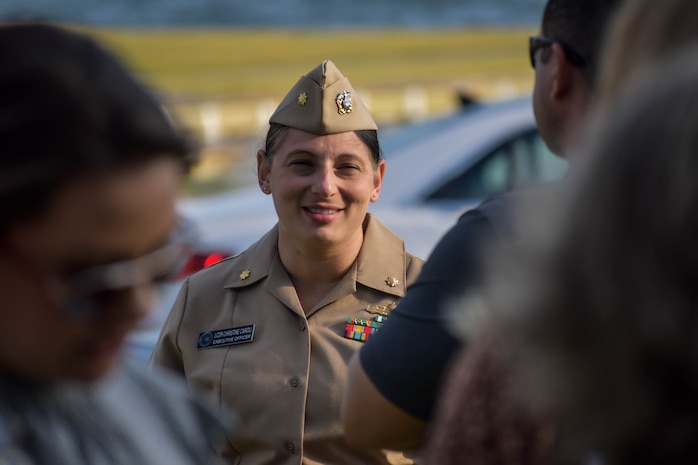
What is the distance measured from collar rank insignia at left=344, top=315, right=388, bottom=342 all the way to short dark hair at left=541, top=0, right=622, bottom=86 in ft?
3.89

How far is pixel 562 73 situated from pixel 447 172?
4.18m

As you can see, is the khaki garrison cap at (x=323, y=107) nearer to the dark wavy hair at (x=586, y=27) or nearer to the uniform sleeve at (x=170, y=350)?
the uniform sleeve at (x=170, y=350)

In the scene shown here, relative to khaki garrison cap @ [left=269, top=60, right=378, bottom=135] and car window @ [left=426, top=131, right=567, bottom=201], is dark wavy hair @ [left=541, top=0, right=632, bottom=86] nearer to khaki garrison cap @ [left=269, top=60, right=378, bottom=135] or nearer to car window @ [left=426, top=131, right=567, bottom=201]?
khaki garrison cap @ [left=269, top=60, right=378, bottom=135]

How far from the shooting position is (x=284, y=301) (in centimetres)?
315

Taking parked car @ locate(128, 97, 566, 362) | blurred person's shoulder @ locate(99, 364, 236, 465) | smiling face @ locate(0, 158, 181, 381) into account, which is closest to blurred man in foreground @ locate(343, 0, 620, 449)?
blurred person's shoulder @ locate(99, 364, 236, 465)

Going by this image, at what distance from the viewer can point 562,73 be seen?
2146 mm

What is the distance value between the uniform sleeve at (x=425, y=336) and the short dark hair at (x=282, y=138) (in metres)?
1.37

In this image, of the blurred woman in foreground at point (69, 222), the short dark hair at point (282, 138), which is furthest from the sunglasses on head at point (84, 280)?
the short dark hair at point (282, 138)

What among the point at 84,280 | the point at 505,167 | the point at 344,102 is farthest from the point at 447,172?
the point at 84,280

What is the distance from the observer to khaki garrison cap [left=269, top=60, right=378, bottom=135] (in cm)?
330

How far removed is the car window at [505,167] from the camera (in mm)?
6344

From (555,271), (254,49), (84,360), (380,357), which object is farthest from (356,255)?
(254,49)

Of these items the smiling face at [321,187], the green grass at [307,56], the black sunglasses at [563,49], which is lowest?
the smiling face at [321,187]

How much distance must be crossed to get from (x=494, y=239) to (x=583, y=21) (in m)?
0.49
